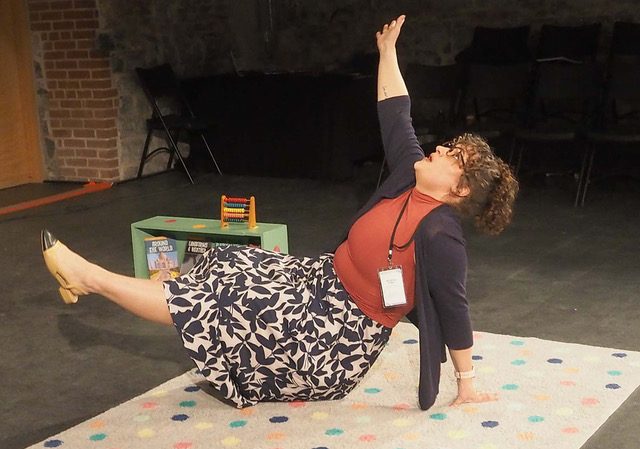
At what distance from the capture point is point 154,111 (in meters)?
7.09

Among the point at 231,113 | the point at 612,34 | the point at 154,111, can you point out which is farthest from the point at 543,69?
the point at 154,111

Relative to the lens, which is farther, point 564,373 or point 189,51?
point 189,51

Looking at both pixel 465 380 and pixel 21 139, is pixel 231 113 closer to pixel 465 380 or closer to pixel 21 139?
pixel 21 139

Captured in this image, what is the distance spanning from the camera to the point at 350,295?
2.75 meters

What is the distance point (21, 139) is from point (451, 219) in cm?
495

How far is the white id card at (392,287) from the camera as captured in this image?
2598 mm

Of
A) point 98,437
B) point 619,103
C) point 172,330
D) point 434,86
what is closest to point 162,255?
point 172,330

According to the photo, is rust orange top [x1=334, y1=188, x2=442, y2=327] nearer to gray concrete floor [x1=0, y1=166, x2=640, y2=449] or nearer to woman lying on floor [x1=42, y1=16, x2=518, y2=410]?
woman lying on floor [x1=42, y1=16, x2=518, y2=410]

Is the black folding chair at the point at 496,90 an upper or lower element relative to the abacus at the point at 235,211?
upper

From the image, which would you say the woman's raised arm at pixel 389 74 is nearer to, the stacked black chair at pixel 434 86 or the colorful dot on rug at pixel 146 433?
the colorful dot on rug at pixel 146 433

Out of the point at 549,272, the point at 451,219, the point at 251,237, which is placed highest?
the point at 451,219

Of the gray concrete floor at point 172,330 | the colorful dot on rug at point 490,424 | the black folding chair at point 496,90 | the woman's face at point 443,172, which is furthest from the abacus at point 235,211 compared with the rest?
the black folding chair at point 496,90

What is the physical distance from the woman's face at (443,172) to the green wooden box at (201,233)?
1208 mm

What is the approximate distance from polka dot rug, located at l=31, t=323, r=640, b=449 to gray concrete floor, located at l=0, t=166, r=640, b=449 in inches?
4.3
